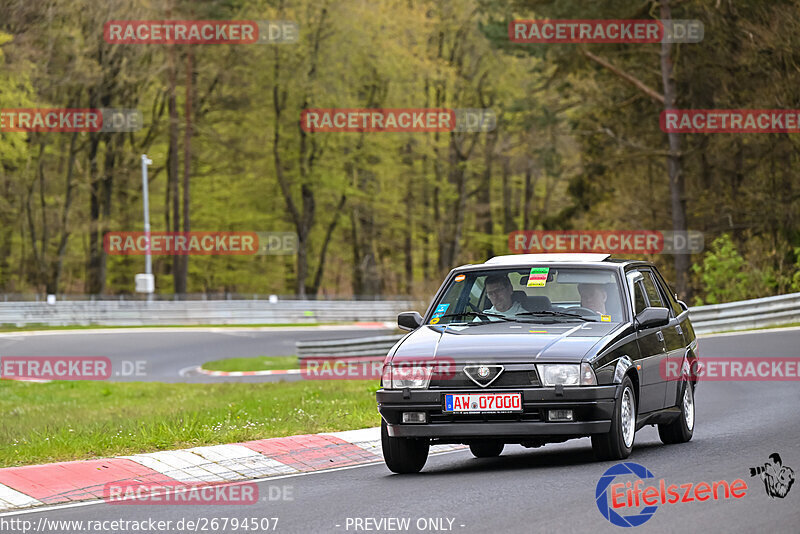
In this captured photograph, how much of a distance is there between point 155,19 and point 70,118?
20.4 feet

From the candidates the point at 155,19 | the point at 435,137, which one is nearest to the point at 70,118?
the point at 155,19

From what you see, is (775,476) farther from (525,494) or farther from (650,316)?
(650,316)

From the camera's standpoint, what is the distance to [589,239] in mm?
41125

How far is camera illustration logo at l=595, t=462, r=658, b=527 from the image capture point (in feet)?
23.5

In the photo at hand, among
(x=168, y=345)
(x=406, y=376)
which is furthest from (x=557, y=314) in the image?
(x=168, y=345)

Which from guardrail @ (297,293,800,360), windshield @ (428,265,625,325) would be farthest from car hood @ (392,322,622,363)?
guardrail @ (297,293,800,360)

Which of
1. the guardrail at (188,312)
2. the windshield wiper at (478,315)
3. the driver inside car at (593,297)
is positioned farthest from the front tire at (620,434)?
the guardrail at (188,312)

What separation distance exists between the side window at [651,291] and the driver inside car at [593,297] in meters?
1.02

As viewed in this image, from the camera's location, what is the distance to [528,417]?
902 cm

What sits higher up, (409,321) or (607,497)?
(409,321)

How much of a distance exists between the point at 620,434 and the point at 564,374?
0.75 meters

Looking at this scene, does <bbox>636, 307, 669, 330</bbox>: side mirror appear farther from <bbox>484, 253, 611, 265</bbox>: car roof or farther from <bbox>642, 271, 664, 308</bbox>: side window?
<bbox>642, 271, 664, 308</bbox>: side window

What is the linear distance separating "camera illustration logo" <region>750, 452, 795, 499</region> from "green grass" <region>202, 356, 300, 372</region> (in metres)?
22.1

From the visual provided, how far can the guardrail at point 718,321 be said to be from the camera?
27516 millimetres
